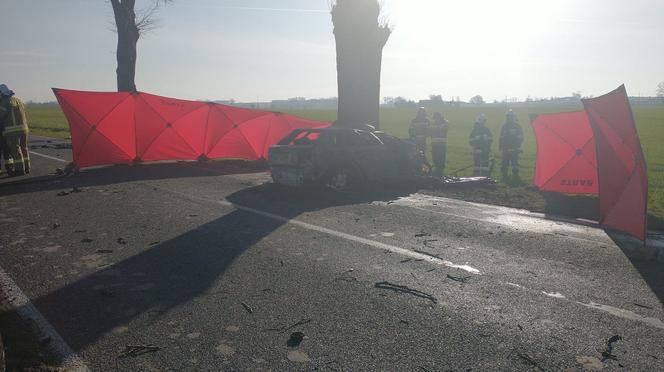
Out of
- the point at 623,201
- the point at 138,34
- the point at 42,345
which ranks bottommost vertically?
the point at 42,345

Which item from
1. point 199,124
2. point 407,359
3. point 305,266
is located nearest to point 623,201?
point 305,266

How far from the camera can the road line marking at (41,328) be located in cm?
301

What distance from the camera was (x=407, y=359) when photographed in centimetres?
308

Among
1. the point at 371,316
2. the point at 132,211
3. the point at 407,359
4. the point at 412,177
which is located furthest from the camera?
the point at 412,177

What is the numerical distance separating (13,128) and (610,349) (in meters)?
12.4

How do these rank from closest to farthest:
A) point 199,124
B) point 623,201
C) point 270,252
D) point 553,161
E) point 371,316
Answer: point 371,316 → point 270,252 → point 623,201 → point 553,161 → point 199,124

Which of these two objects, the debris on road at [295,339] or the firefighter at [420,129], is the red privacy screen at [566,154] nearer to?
the firefighter at [420,129]

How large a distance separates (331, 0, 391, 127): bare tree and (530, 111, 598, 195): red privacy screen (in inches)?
213

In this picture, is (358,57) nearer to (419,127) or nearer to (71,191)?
(419,127)

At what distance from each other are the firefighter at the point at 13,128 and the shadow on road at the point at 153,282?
7.19m

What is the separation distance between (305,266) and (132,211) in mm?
4048

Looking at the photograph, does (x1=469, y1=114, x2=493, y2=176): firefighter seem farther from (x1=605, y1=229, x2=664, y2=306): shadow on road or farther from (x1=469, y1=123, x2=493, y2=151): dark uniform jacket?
(x1=605, y1=229, x2=664, y2=306): shadow on road

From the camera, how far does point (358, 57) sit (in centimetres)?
1419

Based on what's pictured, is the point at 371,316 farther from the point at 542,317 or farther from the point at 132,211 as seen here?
the point at 132,211
